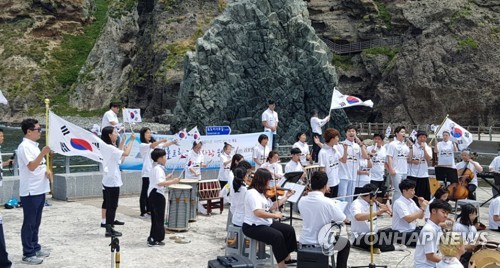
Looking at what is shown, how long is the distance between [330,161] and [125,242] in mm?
4816

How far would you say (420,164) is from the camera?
13.8m

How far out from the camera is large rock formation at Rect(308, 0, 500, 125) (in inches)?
2115

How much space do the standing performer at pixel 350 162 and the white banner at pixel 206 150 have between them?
382cm

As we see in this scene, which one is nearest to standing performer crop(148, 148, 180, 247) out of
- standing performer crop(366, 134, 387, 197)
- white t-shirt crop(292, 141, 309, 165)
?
white t-shirt crop(292, 141, 309, 165)

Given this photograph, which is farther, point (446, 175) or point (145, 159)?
point (446, 175)

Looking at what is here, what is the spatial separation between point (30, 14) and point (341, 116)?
82777 millimetres

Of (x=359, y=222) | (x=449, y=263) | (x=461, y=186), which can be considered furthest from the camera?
(x=461, y=186)

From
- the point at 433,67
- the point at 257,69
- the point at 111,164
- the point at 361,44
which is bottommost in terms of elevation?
the point at 111,164

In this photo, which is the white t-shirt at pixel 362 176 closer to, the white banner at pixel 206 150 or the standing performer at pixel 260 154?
the standing performer at pixel 260 154

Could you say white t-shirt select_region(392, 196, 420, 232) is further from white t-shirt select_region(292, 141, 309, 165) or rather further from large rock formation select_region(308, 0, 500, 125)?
large rock formation select_region(308, 0, 500, 125)

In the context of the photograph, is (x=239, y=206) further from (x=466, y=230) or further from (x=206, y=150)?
(x=206, y=150)

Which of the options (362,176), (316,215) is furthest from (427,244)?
(362,176)

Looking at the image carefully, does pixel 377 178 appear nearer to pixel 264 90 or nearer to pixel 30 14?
pixel 264 90

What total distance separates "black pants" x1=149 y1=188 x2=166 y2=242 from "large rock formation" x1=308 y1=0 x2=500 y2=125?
1959 inches
